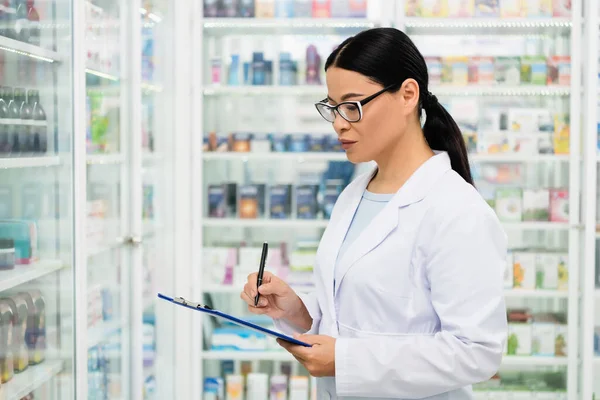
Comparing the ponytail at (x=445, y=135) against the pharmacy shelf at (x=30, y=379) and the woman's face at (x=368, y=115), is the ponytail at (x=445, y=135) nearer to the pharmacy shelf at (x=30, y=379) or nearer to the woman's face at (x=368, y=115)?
the woman's face at (x=368, y=115)

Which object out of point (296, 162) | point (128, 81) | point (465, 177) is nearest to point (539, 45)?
point (296, 162)

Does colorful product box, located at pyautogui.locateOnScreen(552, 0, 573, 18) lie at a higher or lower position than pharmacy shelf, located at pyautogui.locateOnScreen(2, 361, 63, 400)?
higher

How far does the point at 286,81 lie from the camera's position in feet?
14.5

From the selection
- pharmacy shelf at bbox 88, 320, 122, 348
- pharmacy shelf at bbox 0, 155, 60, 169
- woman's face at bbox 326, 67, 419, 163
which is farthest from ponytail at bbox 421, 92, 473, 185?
pharmacy shelf at bbox 88, 320, 122, 348

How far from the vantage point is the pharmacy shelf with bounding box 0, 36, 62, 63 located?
2.33 meters

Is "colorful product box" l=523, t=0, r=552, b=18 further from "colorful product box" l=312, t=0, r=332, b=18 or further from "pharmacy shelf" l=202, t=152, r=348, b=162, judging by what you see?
"pharmacy shelf" l=202, t=152, r=348, b=162

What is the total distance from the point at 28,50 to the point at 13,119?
23 cm

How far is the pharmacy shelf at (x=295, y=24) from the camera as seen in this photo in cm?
429

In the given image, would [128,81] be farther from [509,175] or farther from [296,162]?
[509,175]

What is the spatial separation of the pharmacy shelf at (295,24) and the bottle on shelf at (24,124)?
6.18ft

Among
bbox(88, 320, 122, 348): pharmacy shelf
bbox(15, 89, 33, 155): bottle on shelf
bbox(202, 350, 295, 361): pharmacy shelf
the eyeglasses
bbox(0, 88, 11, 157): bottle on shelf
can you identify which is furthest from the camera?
bbox(202, 350, 295, 361): pharmacy shelf

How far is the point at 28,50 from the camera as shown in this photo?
2.47m

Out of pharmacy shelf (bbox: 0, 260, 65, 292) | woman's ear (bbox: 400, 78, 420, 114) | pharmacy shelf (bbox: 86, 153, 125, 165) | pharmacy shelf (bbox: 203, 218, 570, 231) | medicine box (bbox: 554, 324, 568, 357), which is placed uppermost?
woman's ear (bbox: 400, 78, 420, 114)

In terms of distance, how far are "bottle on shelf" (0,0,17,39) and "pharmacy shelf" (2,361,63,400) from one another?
110 cm
